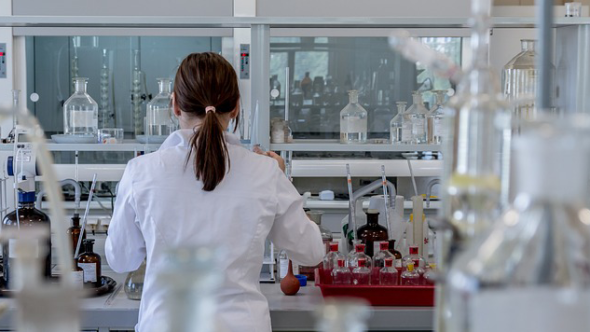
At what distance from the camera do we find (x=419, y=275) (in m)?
2.63

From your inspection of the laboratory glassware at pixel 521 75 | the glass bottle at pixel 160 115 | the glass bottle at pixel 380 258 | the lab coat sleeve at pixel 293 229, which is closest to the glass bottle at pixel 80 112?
the glass bottle at pixel 160 115

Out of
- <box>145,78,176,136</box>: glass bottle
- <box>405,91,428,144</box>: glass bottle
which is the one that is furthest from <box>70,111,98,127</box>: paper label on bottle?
<box>405,91,428,144</box>: glass bottle

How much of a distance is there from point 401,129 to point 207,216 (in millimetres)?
1190

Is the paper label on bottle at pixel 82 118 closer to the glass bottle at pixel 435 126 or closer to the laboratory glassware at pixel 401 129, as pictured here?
the laboratory glassware at pixel 401 129

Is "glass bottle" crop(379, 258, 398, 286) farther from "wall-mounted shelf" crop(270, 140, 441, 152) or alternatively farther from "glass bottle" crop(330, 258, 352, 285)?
"wall-mounted shelf" crop(270, 140, 441, 152)

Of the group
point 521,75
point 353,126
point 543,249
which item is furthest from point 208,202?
point 543,249

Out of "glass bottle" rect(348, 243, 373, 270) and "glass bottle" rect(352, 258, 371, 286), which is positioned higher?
"glass bottle" rect(348, 243, 373, 270)

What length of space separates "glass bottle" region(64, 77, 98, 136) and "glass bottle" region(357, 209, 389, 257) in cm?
108

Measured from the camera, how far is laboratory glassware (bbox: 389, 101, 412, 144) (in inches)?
115

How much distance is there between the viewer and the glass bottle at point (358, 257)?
8.73 ft

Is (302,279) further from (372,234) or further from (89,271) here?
(89,271)

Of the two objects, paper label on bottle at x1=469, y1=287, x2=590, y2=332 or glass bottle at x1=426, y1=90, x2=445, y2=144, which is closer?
paper label on bottle at x1=469, y1=287, x2=590, y2=332

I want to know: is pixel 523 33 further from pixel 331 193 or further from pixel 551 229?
pixel 551 229

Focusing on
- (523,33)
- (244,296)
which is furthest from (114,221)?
(523,33)
